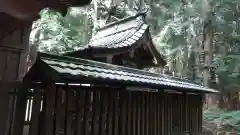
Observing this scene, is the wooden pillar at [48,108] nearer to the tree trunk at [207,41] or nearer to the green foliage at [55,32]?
the tree trunk at [207,41]

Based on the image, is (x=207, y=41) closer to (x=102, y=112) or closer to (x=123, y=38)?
(x=123, y=38)

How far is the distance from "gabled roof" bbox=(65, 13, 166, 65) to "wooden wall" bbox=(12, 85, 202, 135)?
1.90 m

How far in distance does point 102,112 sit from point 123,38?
13.6 ft

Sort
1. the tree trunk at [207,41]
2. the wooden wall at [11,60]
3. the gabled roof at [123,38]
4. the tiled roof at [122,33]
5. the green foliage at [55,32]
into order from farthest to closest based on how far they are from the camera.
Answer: the green foliage at [55,32]
the tree trunk at [207,41]
the tiled roof at [122,33]
the gabled roof at [123,38]
the wooden wall at [11,60]

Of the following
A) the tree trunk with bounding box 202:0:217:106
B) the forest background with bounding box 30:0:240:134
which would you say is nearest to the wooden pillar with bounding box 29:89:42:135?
the forest background with bounding box 30:0:240:134

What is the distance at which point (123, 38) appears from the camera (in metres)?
7.88

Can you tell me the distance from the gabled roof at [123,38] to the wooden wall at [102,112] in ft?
6.22

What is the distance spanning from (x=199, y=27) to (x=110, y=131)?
A: 11758 mm

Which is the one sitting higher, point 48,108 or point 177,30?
point 177,30

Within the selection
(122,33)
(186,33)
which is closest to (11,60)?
(122,33)

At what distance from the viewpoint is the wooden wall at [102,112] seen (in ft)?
10.7

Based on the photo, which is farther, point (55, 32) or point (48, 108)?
point (55, 32)

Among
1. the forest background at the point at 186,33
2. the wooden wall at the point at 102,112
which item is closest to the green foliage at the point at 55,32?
the forest background at the point at 186,33

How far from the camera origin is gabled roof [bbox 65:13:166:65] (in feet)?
21.5
